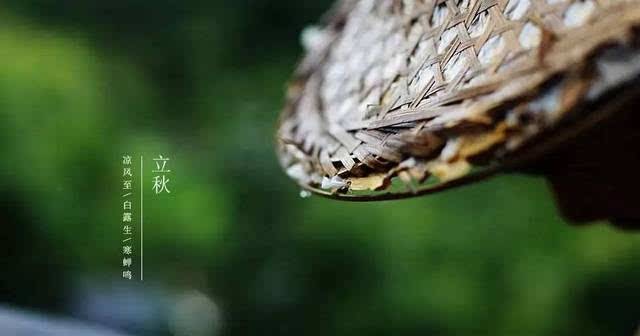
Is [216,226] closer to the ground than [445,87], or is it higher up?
higher up

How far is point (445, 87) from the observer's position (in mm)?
476

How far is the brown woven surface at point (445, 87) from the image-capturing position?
0.37 m

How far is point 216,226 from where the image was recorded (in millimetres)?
1878

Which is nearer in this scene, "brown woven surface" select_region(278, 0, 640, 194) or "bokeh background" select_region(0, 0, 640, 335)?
"brown woven surface" select_region(278, 0, 640, 194)

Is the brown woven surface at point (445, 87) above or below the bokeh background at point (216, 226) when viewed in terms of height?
below

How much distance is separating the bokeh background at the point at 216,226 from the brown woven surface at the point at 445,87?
1081 millimetres

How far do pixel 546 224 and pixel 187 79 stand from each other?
3.50 feet

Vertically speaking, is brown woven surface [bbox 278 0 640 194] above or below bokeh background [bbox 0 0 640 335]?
below

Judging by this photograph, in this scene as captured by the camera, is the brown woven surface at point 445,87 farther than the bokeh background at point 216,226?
No

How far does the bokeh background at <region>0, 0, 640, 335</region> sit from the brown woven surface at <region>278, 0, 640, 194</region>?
3.55 feet

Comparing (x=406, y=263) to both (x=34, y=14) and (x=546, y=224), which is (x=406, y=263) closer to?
(x=546, y=224)

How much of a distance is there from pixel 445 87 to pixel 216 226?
146cm

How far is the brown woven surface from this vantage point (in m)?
0.37

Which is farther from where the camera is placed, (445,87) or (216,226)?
(216,226)
